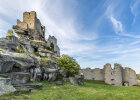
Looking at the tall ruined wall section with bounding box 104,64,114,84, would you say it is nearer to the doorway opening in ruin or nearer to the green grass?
the green grass

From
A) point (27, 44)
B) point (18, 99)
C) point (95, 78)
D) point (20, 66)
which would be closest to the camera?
point (18, 99)

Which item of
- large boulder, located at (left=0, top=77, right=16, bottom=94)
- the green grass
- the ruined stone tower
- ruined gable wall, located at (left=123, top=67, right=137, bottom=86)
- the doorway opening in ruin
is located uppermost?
the ruined stone tower

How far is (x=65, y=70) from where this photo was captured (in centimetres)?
2536

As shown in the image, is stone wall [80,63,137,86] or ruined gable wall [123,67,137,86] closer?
stone wall [80,63,137,86]

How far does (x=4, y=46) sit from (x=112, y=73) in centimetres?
4269

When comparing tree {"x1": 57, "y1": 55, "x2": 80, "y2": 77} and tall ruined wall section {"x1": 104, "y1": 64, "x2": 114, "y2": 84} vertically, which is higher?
tree {"x1": 57, "y1": 55, "x2": 80, "y2": 77}

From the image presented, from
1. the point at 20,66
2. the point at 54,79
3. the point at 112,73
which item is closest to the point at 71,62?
the point at 54,79

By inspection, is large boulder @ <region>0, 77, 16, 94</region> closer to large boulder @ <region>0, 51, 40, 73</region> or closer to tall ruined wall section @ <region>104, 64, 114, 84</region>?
large boulder @ <region>0, 51, 40, 73</region>

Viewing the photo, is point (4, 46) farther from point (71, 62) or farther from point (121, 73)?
point (121, 73)

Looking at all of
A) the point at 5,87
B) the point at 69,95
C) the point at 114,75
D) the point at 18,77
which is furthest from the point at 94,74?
the point at 5,87

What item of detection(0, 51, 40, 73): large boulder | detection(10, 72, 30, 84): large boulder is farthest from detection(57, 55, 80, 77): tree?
detection(10, 72, 30, 84): large boulder

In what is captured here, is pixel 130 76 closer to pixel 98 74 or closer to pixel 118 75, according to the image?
pixel 118 75

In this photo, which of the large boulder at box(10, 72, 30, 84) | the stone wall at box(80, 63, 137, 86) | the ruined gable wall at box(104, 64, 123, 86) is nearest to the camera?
the large boulder at box(10, 72, 30, 84)

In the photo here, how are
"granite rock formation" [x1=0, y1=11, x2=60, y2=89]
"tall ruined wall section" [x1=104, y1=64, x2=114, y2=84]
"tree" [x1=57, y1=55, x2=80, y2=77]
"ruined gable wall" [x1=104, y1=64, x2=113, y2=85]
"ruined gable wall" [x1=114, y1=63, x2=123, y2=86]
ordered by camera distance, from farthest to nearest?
"ruined gable wall" [x1=104, y1=64, x2=113, y2=85]
"tall ruined wall section" [x1=104, y1=64, x2=114, y2=84]
"ruined gable wall" [x1=114, y1=63, x2=123, y2=86]
"tree" [x1=57, y1=55, x2=80, y2=77]
"granite rock formation" [x1=0, y1=11, x2=60, y2=89]
